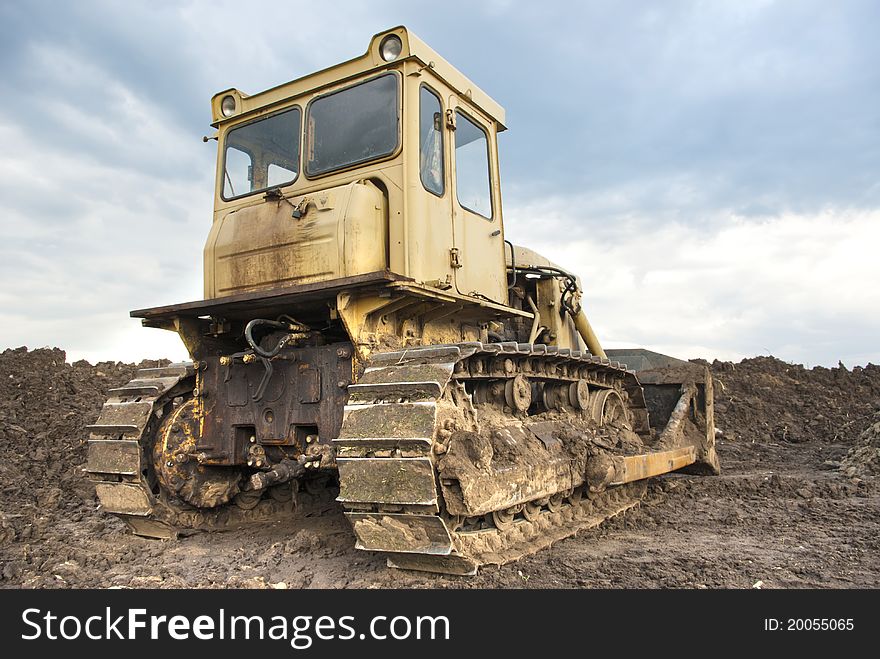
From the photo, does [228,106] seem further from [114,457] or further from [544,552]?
[544,552]

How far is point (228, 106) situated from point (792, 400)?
12.6 meters

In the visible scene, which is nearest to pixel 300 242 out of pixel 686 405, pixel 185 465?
pixel 185 465

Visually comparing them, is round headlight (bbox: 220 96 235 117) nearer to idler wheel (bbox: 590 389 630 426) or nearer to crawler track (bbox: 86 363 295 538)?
crawler track (bbox: 86 363 295 538)

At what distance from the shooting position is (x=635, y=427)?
7.44 meters

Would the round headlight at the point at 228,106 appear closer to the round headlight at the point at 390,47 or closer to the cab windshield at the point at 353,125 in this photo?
the cab windshield at the point at 353,125

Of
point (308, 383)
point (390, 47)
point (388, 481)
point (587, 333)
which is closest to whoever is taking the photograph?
point (388, 481)

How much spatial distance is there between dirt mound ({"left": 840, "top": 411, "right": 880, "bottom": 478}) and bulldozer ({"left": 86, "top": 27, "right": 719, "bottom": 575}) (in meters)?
4.03

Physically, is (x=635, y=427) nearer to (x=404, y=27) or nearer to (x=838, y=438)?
(x=404, y=27)

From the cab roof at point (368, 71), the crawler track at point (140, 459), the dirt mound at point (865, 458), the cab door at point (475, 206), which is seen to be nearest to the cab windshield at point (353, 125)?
the cab roof at point (368, 71)

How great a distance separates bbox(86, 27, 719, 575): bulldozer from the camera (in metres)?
4.09

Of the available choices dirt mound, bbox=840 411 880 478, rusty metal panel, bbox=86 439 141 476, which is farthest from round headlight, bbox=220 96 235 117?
dirt mound, bbox=840 411 880 478

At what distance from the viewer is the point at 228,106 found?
6.23m
